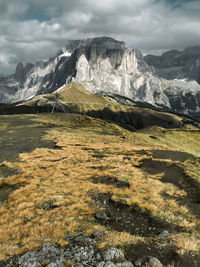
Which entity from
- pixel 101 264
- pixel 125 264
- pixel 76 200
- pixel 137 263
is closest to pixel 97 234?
pixel 101 264

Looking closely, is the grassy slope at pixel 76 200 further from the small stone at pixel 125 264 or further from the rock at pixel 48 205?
the small stone at pixel 125 264

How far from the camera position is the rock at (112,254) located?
361 inches

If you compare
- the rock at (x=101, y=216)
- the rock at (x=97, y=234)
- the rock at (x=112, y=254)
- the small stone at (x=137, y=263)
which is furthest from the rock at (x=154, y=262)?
the rock at (x=101, y=216)

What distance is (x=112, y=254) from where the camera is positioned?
30.6ft

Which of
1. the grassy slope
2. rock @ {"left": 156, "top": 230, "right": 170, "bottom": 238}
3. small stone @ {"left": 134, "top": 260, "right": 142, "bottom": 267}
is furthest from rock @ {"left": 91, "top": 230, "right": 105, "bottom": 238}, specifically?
rock @ {"left": 156, "top": 230, "right": 170, "bottom": 238}

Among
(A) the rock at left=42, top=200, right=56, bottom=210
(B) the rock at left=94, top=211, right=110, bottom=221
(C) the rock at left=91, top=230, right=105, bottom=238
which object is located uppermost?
(C) the rock at left=91, top=230, right=105, bottom=238

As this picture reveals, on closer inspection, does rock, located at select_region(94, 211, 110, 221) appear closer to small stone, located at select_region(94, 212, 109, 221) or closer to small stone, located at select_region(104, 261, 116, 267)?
small stone, located at select_region(94, 212, 109, 221)

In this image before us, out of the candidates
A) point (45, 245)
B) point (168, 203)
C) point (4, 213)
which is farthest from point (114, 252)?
point (4, 213)

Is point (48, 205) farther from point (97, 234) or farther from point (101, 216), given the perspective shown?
point (97, 234)

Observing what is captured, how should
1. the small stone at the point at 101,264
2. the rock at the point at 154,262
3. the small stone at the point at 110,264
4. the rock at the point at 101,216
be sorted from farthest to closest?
the rock at the point at 101,216 → the small stone at the point at 101,264 → the small stone at the point at 110,264 → the rock at the point at 154,262

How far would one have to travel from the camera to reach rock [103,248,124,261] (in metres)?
9.16

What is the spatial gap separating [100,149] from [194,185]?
23.6 meters

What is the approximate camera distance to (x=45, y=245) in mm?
10742

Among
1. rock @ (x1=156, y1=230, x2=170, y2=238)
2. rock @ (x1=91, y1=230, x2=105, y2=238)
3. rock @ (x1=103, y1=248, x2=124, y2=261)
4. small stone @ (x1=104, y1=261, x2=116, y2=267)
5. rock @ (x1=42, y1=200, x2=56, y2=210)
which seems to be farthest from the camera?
rock @ (x1=42, y1=200, x2=56, y2=210)
